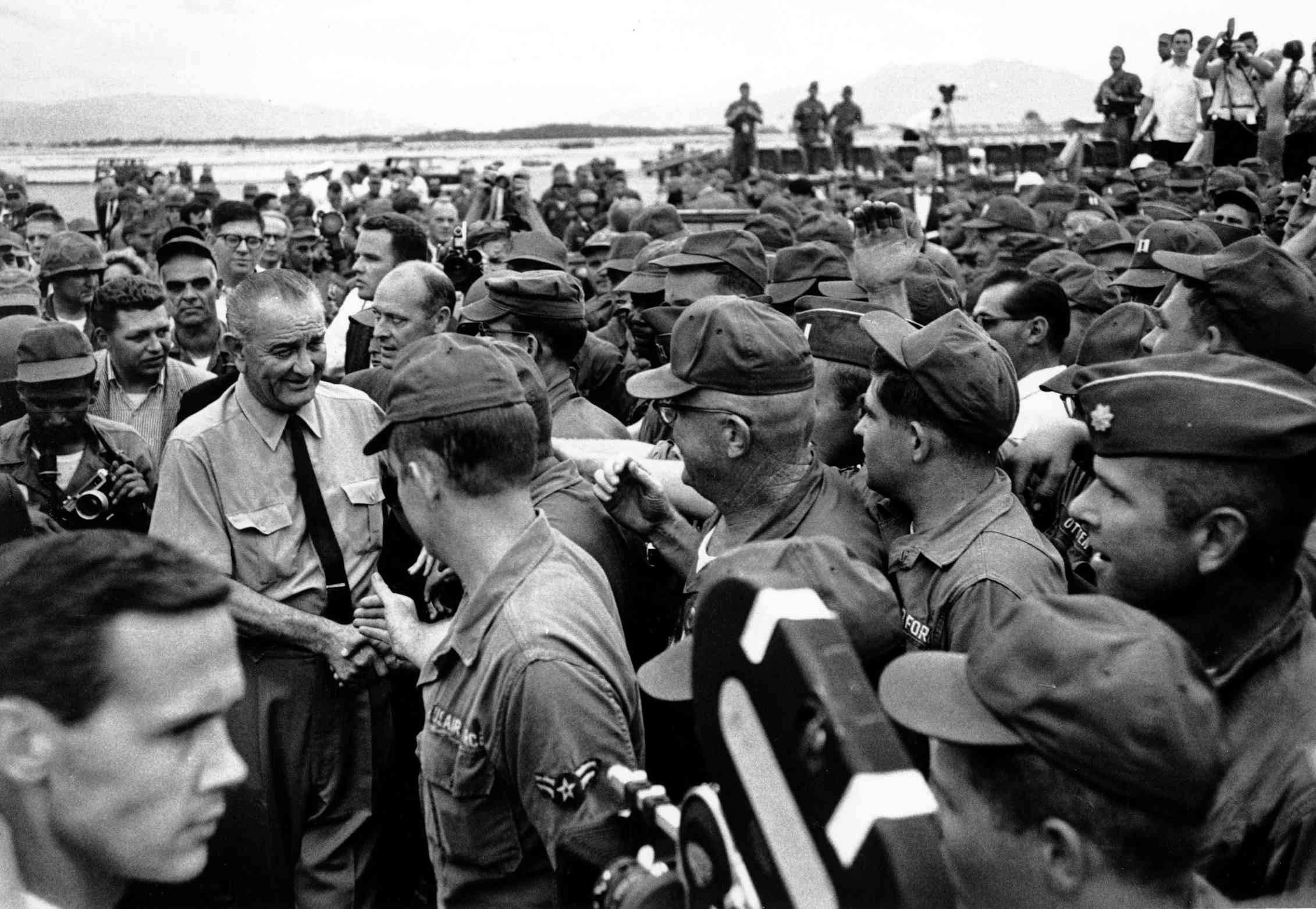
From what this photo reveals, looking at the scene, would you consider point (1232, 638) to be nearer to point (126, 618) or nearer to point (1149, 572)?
point (1149, 572)

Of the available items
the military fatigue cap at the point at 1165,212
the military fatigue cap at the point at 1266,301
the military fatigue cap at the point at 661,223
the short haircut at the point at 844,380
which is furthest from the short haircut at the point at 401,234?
the military fatigue cap at the point at 1165,212

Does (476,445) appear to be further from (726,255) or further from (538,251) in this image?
(538,251)

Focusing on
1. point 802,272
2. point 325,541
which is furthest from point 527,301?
point 802,272

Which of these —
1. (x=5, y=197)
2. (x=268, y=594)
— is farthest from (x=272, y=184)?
(x=268, y=594)

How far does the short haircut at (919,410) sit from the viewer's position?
318cm

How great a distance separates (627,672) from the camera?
2.74 metres

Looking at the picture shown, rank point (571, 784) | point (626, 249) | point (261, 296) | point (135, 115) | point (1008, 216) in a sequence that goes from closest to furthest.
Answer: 1. point (571, 784)
2. point (261, 296)
3. point (626, 249)
4. point (1008, 216)
5. point (135, 115)

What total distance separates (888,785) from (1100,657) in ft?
1.94

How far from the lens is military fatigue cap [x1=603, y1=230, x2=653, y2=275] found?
8.29m

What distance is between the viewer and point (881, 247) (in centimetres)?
582

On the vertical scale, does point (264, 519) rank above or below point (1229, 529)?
below

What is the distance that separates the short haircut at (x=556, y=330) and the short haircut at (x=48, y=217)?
1040 cm

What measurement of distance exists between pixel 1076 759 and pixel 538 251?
5938mm

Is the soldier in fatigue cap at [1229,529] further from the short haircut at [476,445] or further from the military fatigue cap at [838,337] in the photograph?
the military fatigue cap at [838,337]
